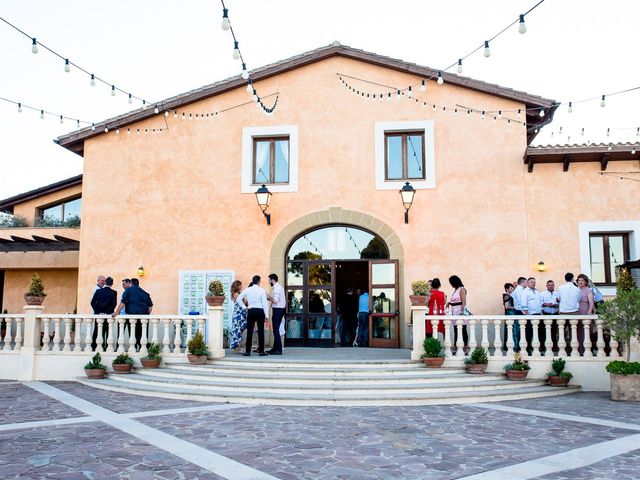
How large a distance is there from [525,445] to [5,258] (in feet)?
53.9

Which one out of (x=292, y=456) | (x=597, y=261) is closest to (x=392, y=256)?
(x=597, y=261)

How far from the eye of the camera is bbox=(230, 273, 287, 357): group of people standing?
10.8 m

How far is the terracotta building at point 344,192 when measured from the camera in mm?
12602

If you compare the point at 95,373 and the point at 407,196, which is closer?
the point at 95,373

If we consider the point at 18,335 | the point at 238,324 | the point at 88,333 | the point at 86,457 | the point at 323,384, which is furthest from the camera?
the point at 238,324

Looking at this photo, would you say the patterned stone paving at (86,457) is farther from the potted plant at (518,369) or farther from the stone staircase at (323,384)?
the potted plant at (518,369)

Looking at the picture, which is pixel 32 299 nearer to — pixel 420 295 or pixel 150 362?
pixel 150 362

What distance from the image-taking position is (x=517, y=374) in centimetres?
962

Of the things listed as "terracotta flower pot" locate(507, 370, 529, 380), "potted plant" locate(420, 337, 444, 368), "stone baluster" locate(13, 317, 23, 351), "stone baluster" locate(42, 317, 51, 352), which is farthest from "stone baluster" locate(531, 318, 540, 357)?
"stone baluster" locate(13, 317, 23, 351)

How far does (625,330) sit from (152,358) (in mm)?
7899

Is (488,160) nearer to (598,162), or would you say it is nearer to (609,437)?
(598,162)

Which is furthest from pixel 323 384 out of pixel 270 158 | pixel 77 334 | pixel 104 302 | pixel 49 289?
pixel 49 289

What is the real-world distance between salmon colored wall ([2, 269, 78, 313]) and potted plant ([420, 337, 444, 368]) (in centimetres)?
1168

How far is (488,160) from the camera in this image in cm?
1295
